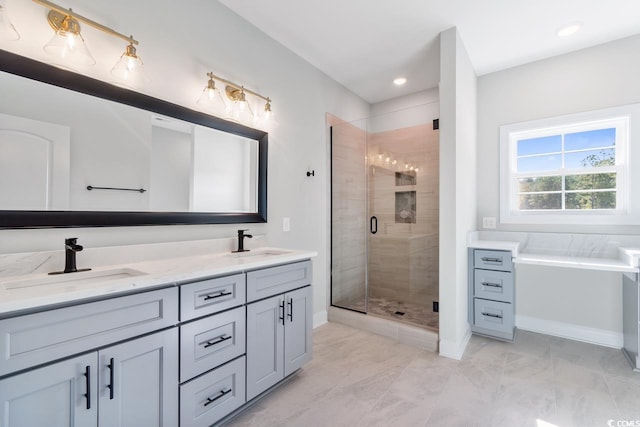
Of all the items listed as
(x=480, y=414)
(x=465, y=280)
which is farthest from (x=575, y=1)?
(x=480, y=414)

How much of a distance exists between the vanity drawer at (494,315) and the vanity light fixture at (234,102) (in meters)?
2.56

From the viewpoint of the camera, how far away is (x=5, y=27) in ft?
4.06

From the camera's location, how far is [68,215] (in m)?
1.41

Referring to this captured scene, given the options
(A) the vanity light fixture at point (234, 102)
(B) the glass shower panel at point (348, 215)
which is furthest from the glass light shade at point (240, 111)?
(B) the glass shower panel at point (348, 215)

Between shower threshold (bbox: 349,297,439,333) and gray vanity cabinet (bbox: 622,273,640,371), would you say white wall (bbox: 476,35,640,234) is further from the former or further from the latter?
shower threshold (bbox: 349,297,439,333)

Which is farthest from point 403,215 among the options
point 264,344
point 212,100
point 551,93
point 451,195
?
point 212,100

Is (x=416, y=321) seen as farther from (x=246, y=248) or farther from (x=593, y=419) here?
(x=246, y=248)

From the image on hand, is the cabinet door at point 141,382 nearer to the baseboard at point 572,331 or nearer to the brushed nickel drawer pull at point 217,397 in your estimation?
the brushed nickel drawer pull at point 217,397

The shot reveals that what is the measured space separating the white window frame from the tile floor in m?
1.17

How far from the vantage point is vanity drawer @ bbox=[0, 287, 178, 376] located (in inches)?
35.7

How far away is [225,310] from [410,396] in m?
1.32

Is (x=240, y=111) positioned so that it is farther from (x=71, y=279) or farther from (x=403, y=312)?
(x=403, y=312)

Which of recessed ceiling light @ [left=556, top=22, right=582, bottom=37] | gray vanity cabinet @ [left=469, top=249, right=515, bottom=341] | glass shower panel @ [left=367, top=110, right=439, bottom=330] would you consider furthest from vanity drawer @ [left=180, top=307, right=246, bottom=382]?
recessed ceiling light @ [left=556, top=22, right=582, bottom=37]

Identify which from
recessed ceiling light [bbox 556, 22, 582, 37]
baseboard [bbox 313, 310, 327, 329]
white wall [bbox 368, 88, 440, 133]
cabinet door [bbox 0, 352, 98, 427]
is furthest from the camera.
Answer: white wall [bbox 368, 88, 440, 133]
